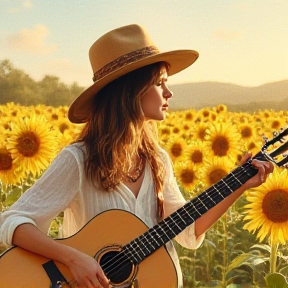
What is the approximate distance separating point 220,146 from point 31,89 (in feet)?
1.58

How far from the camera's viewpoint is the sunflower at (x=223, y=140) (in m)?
1.53

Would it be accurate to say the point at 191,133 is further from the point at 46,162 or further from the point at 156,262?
the point at 156,262

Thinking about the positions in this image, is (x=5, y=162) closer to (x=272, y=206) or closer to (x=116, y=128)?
(x=116, y=128)

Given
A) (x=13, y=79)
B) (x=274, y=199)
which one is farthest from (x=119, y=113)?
(x=13, y=79)

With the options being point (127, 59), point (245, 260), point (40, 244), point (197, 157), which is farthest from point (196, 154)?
point (40, 244)

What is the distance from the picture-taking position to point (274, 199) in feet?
4.08

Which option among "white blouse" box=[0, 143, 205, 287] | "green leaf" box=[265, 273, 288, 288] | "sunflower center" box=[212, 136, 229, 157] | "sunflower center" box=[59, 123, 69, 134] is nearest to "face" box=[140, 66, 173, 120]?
"white blouse" box=[0, 143, 205, 287]

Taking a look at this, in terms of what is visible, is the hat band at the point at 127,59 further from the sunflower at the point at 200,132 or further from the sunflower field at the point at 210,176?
the sunflower at the point at 200,132

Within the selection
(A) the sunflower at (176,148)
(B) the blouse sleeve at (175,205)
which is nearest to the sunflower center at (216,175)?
(A) the sunflower at (176,148)

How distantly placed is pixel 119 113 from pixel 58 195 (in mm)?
171

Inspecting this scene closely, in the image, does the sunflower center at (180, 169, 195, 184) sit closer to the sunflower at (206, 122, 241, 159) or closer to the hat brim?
the sunflower at (206, 122, 241, 159)

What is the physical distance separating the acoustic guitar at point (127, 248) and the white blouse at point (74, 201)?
0.17 feet

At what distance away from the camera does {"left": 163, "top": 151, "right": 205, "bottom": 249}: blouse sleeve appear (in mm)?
1123

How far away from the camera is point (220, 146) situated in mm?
1532
